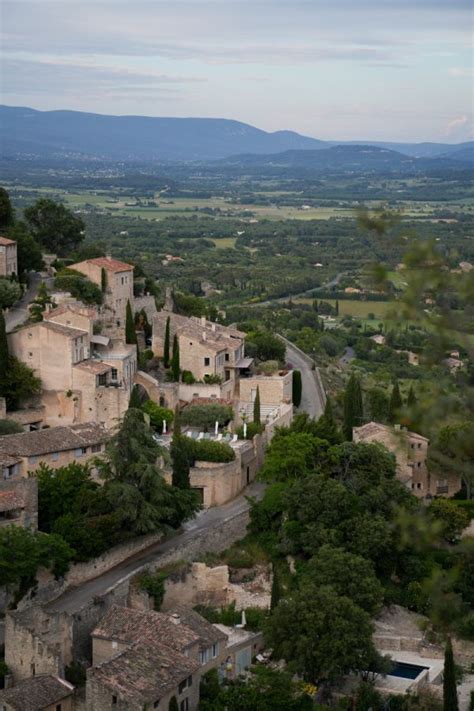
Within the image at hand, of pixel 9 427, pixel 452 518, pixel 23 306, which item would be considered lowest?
pixel 452 518

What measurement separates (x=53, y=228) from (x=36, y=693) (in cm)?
2919

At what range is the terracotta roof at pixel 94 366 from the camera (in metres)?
35.9

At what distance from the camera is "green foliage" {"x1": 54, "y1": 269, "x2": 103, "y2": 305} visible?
4216 cm

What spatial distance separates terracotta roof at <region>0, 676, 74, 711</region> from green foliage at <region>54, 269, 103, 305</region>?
735 inches

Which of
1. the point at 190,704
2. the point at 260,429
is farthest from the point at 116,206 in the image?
the point at 190,704

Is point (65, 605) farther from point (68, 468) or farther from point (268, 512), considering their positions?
point (268, 512)

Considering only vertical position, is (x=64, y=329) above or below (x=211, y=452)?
above

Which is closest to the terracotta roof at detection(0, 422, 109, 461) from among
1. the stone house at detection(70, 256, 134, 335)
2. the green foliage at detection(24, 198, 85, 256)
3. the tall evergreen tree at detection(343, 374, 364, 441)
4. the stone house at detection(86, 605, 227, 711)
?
the stone house at detection(86, 605, 227, 711)

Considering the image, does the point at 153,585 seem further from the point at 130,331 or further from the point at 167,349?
the point at 130,331

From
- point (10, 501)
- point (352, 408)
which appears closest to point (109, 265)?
point (352, 408)

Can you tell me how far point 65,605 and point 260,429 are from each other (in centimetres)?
1094

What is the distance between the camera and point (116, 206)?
18475 centimetres

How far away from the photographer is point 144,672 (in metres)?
25.0

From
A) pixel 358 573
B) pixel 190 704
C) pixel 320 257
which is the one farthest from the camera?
pixel 320 257
